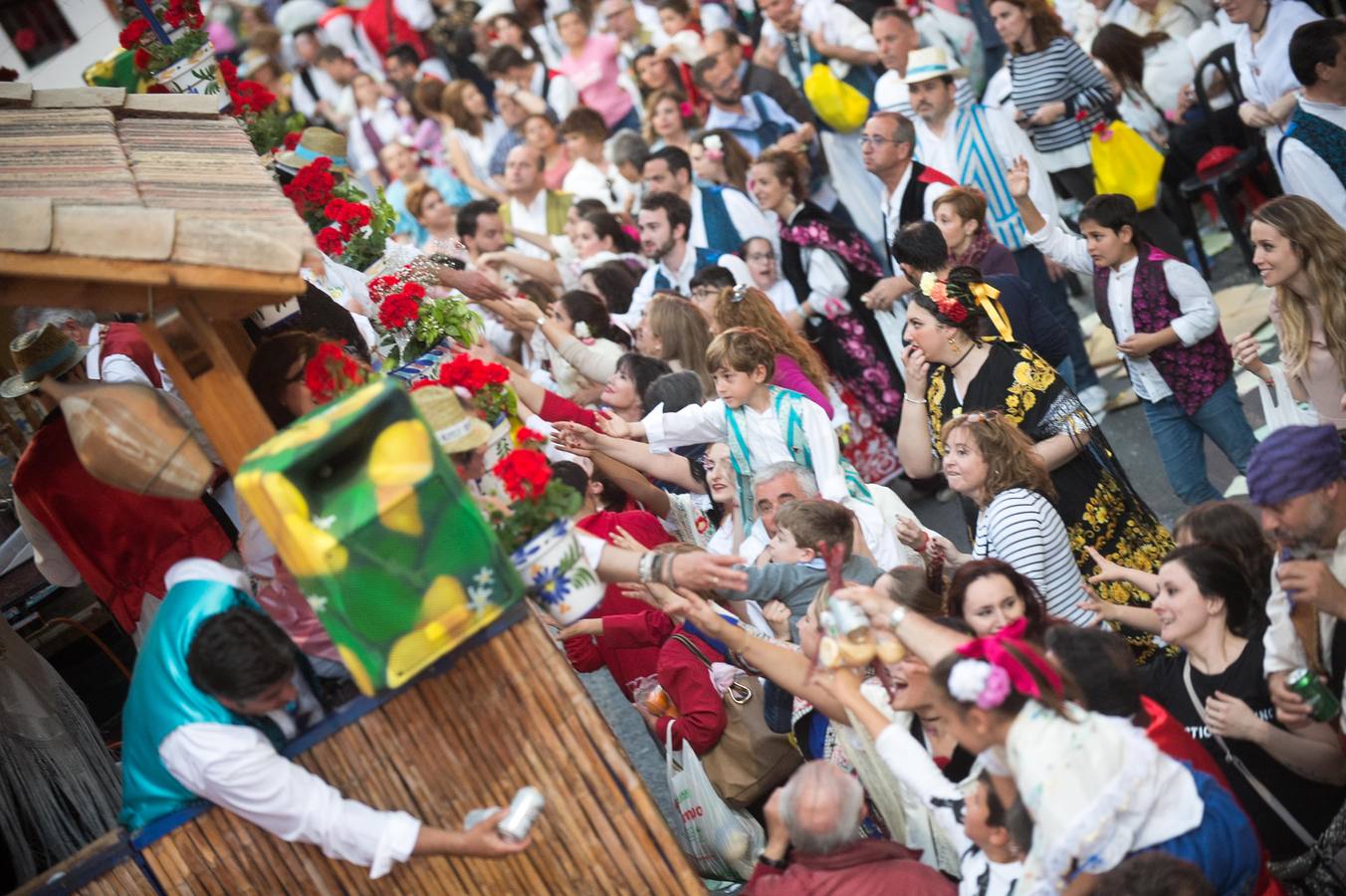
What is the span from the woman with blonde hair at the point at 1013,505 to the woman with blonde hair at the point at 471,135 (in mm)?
8769

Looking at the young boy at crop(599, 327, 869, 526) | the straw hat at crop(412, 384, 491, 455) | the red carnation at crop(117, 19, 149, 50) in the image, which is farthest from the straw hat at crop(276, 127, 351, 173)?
the straw hat at crop(412, 384, 491, 455)

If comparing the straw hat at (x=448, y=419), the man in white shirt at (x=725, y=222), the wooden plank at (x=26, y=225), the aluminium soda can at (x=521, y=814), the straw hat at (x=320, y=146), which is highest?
the wooden plank at (x=26, y=225)

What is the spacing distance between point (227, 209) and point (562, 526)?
4.51 feet

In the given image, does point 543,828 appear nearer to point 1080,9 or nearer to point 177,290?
point 177,290

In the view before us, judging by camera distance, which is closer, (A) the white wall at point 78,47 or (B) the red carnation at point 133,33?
(B) the red carnation at point 133,33

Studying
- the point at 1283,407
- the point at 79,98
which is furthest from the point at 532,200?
the point at 1283,407

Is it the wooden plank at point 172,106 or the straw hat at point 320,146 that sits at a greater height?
the wooden plank at point 172,106

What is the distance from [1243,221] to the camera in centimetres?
950

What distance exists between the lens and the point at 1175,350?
21.2ft

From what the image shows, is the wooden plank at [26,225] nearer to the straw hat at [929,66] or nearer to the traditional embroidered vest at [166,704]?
the traditional embroidered vest at [166,704]

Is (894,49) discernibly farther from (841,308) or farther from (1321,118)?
(1321,118)

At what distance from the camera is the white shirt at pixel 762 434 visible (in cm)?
575

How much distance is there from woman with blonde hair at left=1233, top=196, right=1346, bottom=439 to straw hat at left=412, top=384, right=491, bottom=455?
3.13m

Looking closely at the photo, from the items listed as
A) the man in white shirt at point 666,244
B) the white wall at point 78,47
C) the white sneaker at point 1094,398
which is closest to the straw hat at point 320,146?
the white wall at point 78,47
